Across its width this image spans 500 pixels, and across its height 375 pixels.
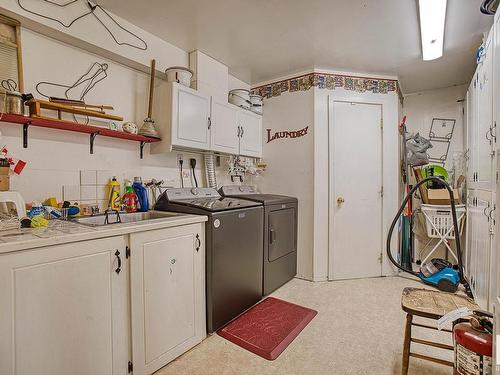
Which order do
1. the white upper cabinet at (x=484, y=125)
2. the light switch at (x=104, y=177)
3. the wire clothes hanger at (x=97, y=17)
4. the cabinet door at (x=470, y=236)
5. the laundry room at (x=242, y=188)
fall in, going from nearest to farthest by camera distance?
1. the laundry room at (x=242, y=188)
2. the wire clothes hanger at (x=97, y=17)
3. the white upper cabinet at (x=484, y=125)
4. the light switch at (x=104, y=177)
5. the cabinet door at (x=470, y=236)

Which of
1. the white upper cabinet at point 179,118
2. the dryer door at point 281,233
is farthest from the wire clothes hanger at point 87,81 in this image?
the dryer door at point 281,233

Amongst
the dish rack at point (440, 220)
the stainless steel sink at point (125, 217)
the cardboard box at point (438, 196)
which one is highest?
the cardboard box at point (438, 196)

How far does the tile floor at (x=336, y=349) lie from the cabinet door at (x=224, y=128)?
5.80ft

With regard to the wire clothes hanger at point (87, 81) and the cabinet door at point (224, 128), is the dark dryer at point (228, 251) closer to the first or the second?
the cabinet door at point (224, 128)

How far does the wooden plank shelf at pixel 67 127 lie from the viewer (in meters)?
1.61

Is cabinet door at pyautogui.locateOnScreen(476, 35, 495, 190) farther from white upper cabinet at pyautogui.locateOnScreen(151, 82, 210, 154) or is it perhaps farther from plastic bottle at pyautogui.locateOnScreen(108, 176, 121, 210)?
plastic bottle at pyautogui.locateOnScreen(108, 176, 121, 210)

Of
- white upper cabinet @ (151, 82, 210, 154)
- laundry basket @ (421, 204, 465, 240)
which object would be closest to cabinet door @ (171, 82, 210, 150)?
white upper cabinet @ (151, 82, 210, 154)

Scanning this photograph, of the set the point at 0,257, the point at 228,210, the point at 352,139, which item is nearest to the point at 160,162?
the point at 228,210

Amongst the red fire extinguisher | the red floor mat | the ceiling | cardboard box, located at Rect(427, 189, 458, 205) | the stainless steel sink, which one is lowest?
the red floor mat

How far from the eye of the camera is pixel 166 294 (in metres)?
1.67

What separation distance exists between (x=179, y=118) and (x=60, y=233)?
1.42m

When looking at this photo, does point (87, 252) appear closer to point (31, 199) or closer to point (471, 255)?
point (31, 199)

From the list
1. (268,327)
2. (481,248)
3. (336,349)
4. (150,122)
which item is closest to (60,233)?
(150,122)

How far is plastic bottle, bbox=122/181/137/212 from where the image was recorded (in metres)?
2.19
